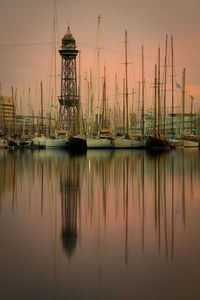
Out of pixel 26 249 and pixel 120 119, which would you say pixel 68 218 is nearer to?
pixel 26 249

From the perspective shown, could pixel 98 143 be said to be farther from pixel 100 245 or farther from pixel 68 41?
pixel 68 41

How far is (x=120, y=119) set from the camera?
88.2 meters

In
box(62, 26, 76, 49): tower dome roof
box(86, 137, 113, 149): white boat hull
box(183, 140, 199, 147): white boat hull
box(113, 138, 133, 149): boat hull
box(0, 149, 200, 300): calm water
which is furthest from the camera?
box(62, 26, 76, 49): tower dome roof

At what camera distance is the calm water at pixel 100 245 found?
4.25 metres

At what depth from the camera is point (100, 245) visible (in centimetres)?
585

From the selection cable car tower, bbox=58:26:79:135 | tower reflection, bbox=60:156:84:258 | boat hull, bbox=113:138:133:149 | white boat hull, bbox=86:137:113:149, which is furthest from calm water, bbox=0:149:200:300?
cable car tower, bbox=58:26:79:135

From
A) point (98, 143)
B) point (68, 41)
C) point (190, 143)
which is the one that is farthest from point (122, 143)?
point (68, 41)

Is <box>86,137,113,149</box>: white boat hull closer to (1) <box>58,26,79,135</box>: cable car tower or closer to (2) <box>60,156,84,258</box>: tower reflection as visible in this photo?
(2) <box>60,156,84,258</box>: tower reflection

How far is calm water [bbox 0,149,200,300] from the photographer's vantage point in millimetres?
4254

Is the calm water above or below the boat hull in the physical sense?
below

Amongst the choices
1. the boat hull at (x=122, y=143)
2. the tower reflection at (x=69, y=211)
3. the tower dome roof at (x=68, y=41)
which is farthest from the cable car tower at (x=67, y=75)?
the tower reflection at (x=69, y=211)

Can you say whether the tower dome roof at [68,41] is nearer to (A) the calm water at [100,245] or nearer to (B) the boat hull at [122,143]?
(B) the boat hull at [122,143]

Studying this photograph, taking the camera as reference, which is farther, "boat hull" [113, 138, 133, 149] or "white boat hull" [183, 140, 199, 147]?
"white boat hull" [183, 140, 199, 147]

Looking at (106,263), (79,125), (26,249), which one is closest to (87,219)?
(26,249)
